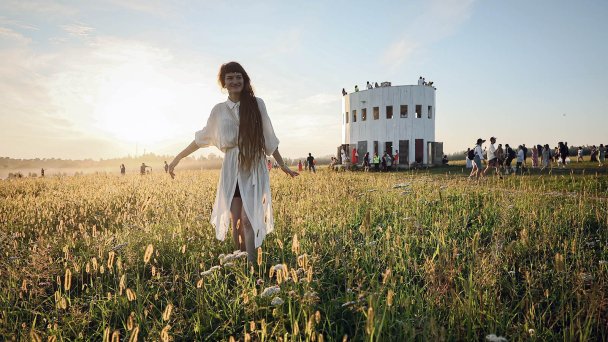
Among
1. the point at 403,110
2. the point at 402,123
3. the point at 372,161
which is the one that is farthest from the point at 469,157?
the point at 403,110

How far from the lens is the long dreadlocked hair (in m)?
3.79

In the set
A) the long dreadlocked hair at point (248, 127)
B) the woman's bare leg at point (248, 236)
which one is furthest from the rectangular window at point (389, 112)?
the woman's bare leg at point (248, 236)

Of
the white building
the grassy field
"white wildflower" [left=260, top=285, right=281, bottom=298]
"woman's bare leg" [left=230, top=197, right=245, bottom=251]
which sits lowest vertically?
the grassy field

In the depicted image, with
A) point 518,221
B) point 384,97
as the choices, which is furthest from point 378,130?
point 518,221

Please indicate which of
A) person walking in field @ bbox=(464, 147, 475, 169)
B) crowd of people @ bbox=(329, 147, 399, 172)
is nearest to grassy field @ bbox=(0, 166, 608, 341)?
person walking in field @ bbox=(464, 147, 475, 169)

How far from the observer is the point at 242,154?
149 inches

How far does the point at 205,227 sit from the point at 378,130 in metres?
33.2

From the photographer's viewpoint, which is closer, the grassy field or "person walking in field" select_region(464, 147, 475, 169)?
the grassy field

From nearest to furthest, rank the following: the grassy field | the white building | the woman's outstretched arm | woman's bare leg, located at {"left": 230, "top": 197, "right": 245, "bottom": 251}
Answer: the grassy field
woman's bare leg, located at {"left": 230, "top": 197, "right": 245, "bottom": 251}
the woman's outstretched arm
the white building

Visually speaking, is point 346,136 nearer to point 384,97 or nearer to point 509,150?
point 384,97

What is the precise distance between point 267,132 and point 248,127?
0.32 meters

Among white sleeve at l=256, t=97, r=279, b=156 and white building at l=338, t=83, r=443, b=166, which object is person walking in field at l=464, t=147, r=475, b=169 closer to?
white building at l=338, t=83, r=443, b=166

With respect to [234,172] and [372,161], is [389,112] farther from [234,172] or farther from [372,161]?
[234,172]

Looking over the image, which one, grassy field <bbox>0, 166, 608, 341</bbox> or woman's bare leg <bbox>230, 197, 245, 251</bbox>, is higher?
woman's bare leg <bbox>230, 197, 245, 251</bbox>
